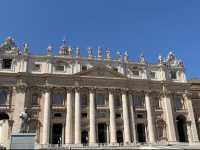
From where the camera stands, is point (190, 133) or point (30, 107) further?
point (190, 133)

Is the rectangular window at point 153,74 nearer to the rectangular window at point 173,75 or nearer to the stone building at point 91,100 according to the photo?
the stone building at point 91,100

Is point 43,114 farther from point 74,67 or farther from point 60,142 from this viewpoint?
point 74,67

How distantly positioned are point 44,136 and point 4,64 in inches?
516

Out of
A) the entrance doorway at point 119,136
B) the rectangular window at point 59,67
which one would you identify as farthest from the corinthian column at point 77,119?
the entrance doorway at point 119,136

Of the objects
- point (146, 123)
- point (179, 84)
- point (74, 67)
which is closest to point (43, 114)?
point (74, 67)

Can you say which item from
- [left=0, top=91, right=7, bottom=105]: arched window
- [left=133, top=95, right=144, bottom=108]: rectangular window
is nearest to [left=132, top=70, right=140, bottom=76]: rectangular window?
[left=133, top=95, right=144, bottom=108]: rectangular window

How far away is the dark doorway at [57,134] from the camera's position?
126 ft

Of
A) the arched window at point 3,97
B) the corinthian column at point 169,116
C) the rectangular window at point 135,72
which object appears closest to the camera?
the arched window at point 3,97

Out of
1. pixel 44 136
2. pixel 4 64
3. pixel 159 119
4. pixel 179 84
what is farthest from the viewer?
pixel 179 84

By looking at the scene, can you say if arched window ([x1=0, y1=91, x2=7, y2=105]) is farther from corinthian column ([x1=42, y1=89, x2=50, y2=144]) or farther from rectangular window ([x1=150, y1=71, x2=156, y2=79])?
rectangular window ([x1=150, y1=71, x2=156, y2=79])

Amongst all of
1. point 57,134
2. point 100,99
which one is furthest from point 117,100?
point 57,134

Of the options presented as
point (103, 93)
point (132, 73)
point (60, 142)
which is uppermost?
point (132, 73)

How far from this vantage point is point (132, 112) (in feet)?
137

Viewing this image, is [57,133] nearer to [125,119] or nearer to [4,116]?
[4,116]
